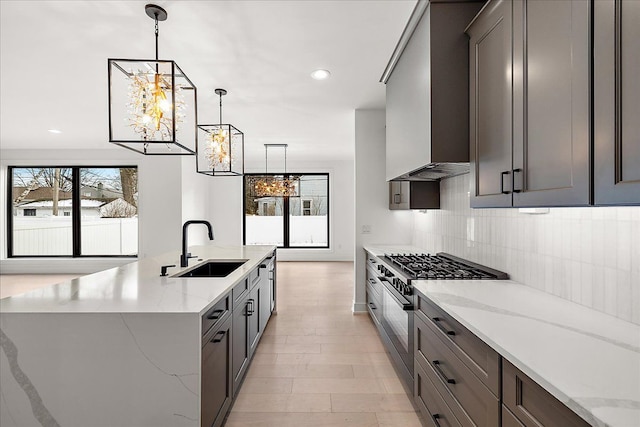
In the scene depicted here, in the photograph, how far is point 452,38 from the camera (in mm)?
2121

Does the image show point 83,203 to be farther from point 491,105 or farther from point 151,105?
point 491,105

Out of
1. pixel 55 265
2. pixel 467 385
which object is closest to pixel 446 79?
pixel 467 385

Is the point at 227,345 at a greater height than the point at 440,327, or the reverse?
the point at 440,327

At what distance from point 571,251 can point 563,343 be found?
730 mm

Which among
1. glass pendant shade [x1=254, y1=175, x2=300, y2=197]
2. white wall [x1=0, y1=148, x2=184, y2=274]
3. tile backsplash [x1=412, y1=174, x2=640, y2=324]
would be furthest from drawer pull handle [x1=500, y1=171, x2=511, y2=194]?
white wall [x1=0, y1=148, x2=184, y2=274]

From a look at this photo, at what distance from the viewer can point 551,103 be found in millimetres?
1339

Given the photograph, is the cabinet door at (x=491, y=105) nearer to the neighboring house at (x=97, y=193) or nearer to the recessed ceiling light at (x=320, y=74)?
the recessed ceiling light at (x=320, y=74)

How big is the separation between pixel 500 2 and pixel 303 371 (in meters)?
2.88

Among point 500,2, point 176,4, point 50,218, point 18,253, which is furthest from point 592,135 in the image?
point 18,253

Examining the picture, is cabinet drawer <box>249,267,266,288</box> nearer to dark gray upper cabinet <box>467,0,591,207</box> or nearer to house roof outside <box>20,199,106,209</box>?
dark gray upper cabinet <box>467,0,591,207</box>

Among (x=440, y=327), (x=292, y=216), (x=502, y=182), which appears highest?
(x=502, y=182)

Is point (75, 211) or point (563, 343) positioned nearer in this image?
point (563, 343)

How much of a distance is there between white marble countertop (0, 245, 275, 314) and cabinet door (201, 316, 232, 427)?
0.22m

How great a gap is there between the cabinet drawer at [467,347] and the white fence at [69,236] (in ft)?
24.6
